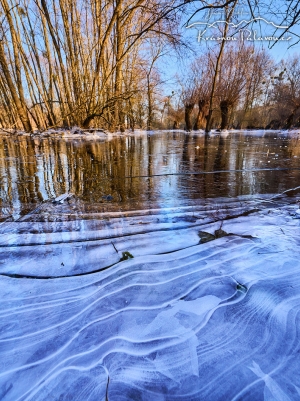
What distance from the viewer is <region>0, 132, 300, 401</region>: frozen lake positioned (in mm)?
553

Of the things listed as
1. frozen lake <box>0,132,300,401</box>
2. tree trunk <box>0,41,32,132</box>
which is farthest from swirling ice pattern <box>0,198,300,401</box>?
tree trunk <box>0,41,32,132</box>

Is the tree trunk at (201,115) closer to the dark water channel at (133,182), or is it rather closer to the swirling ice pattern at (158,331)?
the dark water channel at (133,182)

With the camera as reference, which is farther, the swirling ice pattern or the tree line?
the tree line

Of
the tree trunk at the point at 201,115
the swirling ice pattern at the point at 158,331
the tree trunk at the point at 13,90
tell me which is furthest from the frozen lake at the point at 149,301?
the tree trunk at the point at 201,115

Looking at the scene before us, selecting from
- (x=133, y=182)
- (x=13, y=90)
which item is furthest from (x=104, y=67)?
(x=133, y=182)

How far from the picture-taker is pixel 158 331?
679 mm

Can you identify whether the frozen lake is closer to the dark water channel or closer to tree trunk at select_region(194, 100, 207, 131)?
the dark water channel

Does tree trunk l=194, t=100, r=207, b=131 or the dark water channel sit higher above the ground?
tree trunk l=194, t=100, r=207, b=131

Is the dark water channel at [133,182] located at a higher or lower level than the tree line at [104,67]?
lower

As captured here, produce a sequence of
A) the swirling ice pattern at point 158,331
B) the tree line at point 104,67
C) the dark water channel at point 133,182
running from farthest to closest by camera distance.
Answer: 1. the tree line at point 104,67
2. the dark water channel at point 133,182
3. the swirling ice pattern at point 158,331

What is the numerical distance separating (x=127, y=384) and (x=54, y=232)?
96cm

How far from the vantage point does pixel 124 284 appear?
0.87 m

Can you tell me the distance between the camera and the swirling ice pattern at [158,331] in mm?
541

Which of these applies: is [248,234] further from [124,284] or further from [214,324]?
[124,284]
